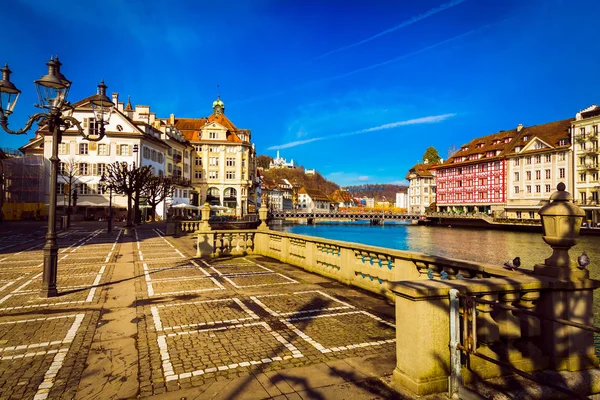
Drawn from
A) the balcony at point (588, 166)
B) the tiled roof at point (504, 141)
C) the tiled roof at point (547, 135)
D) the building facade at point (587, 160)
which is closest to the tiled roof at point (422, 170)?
the tiled roof at point (504, 141)

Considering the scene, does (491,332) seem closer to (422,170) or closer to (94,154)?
(94,154)

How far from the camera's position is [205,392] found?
393 cm

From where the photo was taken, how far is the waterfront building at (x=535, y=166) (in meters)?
64.6

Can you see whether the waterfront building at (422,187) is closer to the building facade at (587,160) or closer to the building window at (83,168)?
the building facade at (587,160)

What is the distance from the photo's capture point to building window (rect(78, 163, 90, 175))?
51.3m

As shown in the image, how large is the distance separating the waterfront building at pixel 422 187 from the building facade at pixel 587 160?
141 ft

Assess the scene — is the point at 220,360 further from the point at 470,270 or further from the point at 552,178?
the point at 552,178

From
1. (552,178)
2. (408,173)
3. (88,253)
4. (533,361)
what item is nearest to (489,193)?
(552,178)

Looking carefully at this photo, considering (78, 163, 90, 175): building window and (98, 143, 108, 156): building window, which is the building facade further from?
(78, 163, 90, 175): building window

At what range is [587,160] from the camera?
198 ft

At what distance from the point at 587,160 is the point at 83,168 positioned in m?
74.3

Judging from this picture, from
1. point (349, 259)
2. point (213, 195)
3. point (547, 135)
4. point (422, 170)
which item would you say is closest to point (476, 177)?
point (547, 135)

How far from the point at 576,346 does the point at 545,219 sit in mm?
1328

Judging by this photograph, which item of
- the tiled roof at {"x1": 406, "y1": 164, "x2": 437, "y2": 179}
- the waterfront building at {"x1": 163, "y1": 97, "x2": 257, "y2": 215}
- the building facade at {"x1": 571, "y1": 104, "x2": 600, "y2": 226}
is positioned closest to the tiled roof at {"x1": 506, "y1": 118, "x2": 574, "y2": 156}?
the building facade at {"x1": 571, "y1": 104, "x2": 600, "y2": 226}
